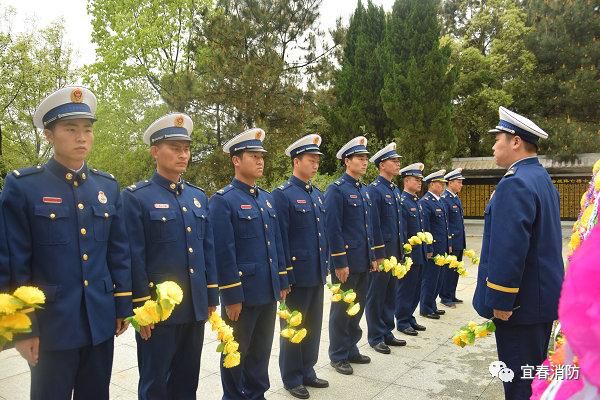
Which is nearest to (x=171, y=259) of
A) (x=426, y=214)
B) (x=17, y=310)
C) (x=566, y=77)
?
(x=17, y=310)

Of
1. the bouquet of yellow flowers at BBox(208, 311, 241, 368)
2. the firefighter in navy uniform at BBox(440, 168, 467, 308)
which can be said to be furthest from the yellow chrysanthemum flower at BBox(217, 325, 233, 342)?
the firefighter in navy uniform at BBox(440, 168, 467, 308)

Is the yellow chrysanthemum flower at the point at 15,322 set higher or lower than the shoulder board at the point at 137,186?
A: lower

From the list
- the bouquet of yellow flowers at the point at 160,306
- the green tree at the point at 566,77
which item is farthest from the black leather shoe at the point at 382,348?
the green tree at the point at 566,77

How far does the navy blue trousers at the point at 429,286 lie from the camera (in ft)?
22.9

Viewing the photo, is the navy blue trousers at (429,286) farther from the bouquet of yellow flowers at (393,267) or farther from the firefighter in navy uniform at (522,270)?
the firefighter in navy uniform at (522,270)

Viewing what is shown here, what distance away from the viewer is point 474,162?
2058 cm

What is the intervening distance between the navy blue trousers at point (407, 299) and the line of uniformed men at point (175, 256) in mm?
744

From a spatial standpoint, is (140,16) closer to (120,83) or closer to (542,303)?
(120,83)

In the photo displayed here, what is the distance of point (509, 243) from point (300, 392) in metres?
2.17

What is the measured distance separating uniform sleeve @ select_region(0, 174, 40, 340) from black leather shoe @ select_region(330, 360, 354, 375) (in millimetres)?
3010

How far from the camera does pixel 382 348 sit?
5.28m

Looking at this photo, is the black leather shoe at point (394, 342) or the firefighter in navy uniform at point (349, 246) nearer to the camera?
the firefighter in navy uniform at point (349, 246)

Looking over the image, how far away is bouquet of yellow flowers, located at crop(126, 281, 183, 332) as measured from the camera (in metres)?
2.46

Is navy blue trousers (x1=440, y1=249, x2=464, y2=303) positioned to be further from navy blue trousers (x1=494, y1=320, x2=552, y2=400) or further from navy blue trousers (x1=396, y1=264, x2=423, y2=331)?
navy blue trousers (x1=494, y1=320, x2=552, y2=400)
